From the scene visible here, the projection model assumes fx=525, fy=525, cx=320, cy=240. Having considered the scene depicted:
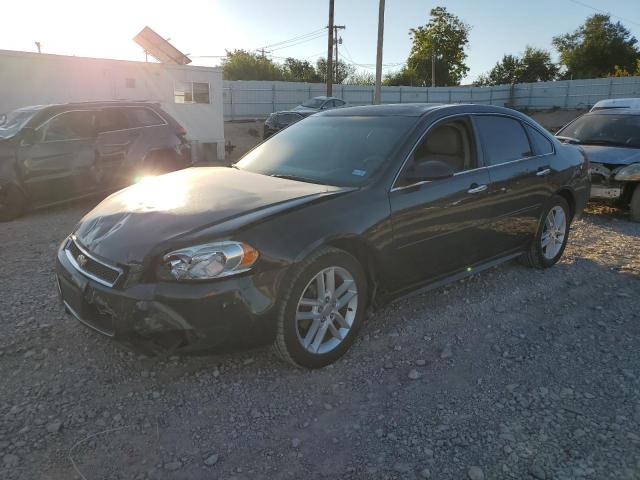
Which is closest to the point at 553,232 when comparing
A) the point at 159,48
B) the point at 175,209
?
the point at 175,209

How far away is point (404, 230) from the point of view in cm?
360

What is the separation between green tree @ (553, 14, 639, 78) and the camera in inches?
2370

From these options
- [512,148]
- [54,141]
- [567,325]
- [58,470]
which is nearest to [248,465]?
[58,470]

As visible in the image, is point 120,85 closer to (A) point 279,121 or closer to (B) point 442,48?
(A) point 279,121

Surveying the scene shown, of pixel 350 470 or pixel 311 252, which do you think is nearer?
pixel 350 470

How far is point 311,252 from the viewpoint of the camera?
3.04m

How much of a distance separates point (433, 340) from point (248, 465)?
1724mm

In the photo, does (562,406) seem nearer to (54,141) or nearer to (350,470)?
(350,470)

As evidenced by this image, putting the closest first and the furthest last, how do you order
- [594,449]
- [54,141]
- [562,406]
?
1. [594,449]
2. [562,406]
3. [54,141]

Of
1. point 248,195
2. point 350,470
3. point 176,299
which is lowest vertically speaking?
point 350,470

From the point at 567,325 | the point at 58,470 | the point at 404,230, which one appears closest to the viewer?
the point at 58,470

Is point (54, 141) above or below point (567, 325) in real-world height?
above

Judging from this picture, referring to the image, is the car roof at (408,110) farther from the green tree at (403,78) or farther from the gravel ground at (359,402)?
the green tree at (403,78)

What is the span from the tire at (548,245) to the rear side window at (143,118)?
20.5 ft
